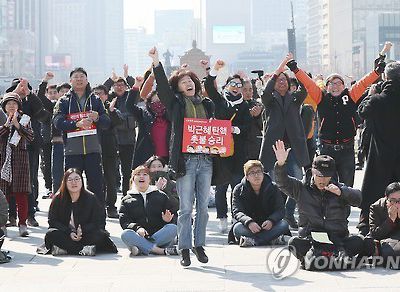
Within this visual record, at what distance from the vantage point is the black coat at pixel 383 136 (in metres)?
9.30

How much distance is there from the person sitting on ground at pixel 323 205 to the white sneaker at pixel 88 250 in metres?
2.12

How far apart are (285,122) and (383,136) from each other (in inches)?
55.2

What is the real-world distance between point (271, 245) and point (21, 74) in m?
142

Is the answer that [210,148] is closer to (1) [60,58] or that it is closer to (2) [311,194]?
(2) [311,194]

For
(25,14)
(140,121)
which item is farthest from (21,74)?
(140,121)

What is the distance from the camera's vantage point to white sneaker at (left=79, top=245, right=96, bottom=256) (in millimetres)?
8978

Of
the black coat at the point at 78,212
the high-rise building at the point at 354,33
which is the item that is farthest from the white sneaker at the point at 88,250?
the high-rise building at the point at 354,33

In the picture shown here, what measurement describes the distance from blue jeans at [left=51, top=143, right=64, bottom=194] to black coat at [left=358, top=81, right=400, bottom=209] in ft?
13.5

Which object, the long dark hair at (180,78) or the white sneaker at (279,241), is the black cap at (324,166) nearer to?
the long dark hair at (180,78)

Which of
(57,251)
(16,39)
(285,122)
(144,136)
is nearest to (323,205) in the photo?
(285,122)

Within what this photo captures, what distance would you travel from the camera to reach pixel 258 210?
31.4ft

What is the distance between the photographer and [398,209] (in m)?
8.30

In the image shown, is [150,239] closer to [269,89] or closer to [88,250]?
[88,250]

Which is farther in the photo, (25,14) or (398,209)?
(25,14)
